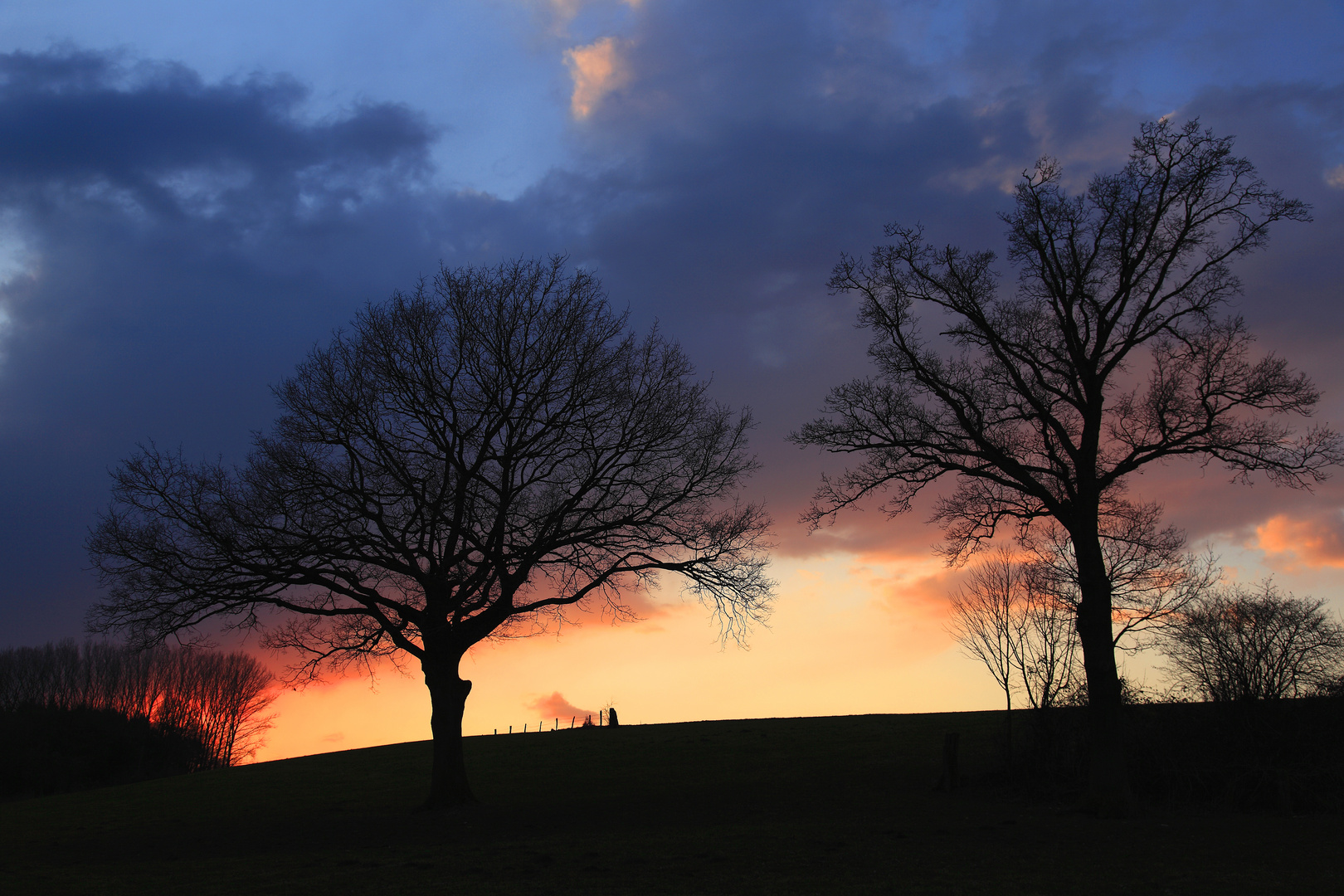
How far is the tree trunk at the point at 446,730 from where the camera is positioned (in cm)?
2044

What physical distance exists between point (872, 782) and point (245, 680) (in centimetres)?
6548

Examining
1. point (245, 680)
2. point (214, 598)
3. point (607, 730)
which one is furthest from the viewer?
point (245, 680)

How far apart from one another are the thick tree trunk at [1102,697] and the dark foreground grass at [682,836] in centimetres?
67

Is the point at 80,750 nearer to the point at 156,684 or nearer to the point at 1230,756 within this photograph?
the point at 156,684

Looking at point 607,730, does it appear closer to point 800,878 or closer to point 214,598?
point 214,598

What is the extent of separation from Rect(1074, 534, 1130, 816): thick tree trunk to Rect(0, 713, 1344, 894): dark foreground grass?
67 cm

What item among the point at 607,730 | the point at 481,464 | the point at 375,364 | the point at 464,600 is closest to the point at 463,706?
the point at 464,600

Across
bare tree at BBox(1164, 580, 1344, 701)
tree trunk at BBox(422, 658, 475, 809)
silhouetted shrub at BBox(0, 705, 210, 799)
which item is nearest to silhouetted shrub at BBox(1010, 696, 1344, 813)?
bare tree at BBox(1164, 580, 1344, 701)

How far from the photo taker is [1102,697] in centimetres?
1673

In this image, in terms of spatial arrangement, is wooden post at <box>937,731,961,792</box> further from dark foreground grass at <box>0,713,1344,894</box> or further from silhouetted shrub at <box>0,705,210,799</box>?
silhouetted shrub at <box>0,705,210,799</box>

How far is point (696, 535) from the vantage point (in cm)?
2144

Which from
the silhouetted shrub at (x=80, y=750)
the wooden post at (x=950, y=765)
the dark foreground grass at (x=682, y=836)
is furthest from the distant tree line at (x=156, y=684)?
the wooden post at (x=950, y=765)

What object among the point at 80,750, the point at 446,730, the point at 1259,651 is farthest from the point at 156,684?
the point at 1259,651

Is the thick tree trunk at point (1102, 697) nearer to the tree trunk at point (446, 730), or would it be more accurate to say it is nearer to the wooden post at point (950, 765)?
the wooden post at point (950, 765)
